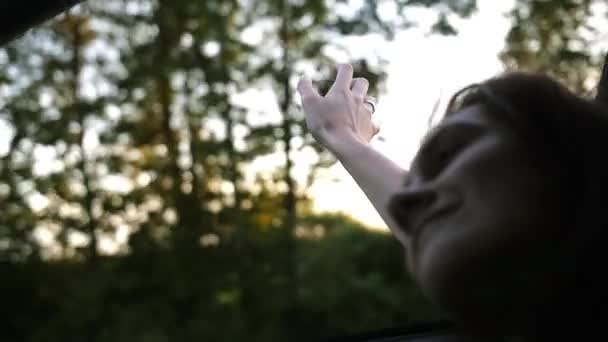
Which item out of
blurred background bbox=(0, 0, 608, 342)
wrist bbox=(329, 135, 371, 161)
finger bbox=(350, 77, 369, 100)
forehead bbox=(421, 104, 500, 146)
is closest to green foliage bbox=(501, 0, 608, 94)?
blurred background bbox=(0, 0, 608, 342)

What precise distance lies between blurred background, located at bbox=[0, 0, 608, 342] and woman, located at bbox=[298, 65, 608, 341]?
1796 mm

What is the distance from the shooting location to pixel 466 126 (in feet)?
2.25

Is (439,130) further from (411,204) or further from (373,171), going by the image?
(373,171)

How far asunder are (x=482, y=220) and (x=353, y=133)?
1.38 feet

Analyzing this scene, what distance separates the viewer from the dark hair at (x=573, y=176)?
2.10 feet

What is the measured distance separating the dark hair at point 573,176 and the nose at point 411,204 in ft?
0.30

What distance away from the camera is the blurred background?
103 inches

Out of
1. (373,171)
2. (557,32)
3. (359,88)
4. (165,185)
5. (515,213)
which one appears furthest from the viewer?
(165,185)

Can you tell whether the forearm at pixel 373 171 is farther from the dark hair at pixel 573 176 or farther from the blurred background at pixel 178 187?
the blurred background at pixel 178 187

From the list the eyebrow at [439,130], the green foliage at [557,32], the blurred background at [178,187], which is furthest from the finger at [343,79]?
the blurred background at [178,187]

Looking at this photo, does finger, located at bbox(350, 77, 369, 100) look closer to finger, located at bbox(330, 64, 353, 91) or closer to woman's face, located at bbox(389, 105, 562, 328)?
finger, located at bbox(330, 64, 353, 91)

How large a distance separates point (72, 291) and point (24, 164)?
1.53 feet

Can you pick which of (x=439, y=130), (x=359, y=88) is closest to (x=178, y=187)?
(x=359, y=88)

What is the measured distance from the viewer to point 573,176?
A: 65 centimetres
